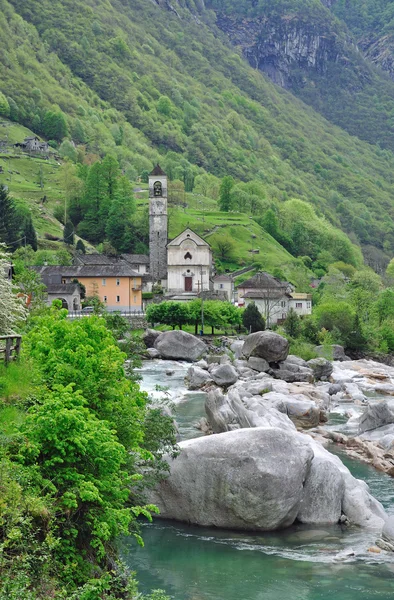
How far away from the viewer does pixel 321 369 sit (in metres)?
72.4

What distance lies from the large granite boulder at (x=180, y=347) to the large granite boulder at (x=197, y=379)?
16.9 meters

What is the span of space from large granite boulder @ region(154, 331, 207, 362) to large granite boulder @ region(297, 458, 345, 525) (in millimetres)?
53280

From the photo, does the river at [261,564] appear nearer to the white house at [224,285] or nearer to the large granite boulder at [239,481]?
the large granite boulder at [239,481]

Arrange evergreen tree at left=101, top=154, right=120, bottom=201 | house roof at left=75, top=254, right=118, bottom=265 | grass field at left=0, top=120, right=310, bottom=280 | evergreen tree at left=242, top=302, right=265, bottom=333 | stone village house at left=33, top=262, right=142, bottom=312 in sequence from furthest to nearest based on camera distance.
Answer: evergreen tree at left=101, top=154, right=120, bottom=201
grass field at left=0, top=120, right=310, bottom=280
house roof at left=75, top=254, right=118, bottom=265
stone village house at left=33, top=262, right=142, bottom=312
evergreen tree at left=242, top=302, right=265, bottom=333

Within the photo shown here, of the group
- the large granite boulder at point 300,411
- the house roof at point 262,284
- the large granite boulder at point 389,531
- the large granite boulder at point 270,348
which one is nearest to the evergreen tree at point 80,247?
the house roof at point 262,284

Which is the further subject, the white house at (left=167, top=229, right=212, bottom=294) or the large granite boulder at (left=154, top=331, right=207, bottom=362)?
the white house at (left=167, top=229, right=212, bottom=294)

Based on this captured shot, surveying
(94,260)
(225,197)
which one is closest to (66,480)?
(94,260)

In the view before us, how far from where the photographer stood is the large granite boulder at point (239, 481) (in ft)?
93.1

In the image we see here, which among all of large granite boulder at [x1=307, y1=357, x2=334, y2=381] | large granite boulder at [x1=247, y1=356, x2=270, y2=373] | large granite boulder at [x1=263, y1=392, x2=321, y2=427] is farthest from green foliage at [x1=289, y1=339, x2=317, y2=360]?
large granite boulder at [x1=263, y1=392, x2=321, y2=427]

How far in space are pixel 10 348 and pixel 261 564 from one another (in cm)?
1013

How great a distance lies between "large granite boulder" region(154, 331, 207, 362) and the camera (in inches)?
3290

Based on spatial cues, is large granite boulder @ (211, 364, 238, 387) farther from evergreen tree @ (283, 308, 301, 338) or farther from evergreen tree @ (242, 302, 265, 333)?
evergreen tree @ (242, 302, 265, 333)

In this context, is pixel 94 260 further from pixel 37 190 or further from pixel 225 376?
pixel 225 376

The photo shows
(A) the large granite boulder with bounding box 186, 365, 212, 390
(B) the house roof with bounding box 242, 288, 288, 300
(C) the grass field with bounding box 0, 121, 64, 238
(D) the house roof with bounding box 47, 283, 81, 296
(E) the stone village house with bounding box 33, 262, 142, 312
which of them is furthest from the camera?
(C) the grass field with bounding box 0, 121, 64, 238
